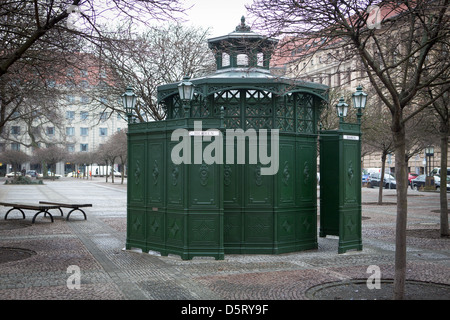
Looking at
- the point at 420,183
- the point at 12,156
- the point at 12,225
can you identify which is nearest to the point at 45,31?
the point at 12,225

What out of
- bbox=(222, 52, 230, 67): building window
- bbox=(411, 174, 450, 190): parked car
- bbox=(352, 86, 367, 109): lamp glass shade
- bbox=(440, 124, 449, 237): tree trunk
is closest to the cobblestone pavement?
bbox=(440, 124, 449, 237): tree trunk

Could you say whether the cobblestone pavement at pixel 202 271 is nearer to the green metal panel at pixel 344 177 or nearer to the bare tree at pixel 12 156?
the green metal panel at pixel 344 177

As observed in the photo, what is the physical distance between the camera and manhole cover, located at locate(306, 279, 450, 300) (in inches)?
284

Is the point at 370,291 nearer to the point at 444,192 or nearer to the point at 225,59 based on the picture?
the point at 225,59

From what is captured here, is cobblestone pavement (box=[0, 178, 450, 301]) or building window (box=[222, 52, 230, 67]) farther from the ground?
building window (box=[222, 52, 230, 67])

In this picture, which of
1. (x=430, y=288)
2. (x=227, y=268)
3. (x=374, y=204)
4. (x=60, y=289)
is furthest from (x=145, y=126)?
(x=374, y=204)

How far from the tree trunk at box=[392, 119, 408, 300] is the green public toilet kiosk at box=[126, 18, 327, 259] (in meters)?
3.43

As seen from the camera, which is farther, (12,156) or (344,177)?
(12,156)

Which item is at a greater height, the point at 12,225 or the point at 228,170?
the point at 228,170

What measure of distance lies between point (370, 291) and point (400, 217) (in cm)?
137

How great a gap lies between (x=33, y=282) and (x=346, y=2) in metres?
6.84

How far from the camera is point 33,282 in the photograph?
812 centimetres

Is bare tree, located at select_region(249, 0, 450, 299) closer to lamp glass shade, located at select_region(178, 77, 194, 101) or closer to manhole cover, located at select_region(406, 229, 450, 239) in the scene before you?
lamp glass shade, located at select_region(178, 77, 194, 101)

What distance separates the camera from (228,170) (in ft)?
36.2
